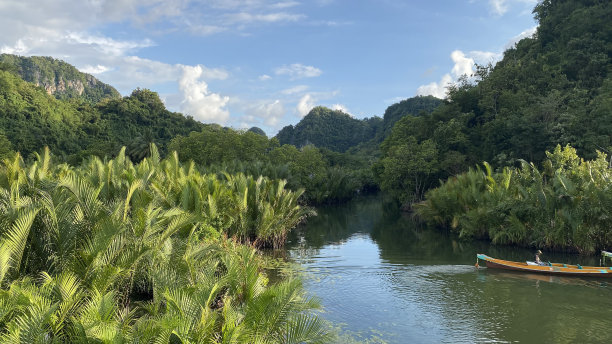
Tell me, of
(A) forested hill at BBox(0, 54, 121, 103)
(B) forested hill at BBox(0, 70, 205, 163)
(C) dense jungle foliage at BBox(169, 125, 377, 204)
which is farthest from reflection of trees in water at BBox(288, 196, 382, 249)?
(A) forested hill at BBox(0, 54, 121, 103)

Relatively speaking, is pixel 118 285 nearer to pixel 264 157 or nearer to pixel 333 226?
pixel 333 226

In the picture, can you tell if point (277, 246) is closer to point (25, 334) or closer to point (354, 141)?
point (25, 334)

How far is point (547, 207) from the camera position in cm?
1891

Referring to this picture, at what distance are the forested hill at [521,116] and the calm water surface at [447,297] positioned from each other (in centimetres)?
1654

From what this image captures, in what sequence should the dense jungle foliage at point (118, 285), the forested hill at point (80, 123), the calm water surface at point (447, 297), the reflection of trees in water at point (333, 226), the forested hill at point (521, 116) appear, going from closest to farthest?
the dense jungle foliage at point (118, 285)
the calm water surface at point (447, 297)
the reflection of trees in water at point (333, 226)
the forested hill at point (521, 116)
the forested hill at point (80, 123)

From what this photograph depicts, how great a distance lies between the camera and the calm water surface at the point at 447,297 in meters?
10.1

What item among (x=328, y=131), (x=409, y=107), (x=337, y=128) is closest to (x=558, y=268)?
(x=409, y=107)

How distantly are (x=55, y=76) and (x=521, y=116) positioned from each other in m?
146

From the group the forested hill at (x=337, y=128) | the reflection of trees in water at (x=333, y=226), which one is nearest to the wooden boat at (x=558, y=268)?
the reflection of trees in water at (x=333, y=226)

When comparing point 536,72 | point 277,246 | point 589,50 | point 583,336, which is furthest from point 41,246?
point 589,50

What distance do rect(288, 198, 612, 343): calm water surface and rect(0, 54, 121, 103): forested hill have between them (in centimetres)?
12604

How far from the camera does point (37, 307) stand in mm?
4457

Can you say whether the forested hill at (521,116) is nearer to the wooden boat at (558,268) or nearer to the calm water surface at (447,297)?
the calm water surface at (447,297)

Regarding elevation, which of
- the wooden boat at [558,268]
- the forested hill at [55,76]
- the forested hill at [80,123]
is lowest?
the wooden boat at [558,268]
